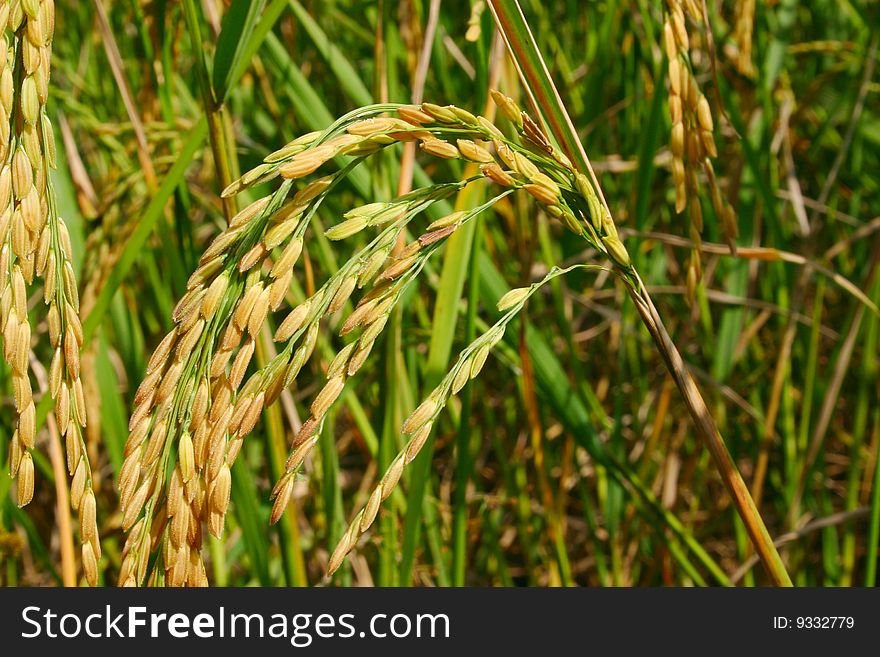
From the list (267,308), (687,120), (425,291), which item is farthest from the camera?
(425,291)

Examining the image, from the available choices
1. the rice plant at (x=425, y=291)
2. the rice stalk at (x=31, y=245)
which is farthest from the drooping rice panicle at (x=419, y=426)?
the rice stalk at (x=31, y=245)

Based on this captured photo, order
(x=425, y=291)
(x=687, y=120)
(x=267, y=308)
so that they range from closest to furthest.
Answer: (x=267, y=308) < (x=687, y=120) < (x=425, y=291)

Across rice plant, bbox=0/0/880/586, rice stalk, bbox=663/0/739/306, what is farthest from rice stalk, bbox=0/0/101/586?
rice stalk, bbox=663/0/739/306

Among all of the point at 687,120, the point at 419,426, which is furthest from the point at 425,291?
the point at 419,426

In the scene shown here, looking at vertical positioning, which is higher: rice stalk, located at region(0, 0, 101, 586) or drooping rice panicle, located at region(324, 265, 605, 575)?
rice stalk, located at region(0, 0, 101, 586)

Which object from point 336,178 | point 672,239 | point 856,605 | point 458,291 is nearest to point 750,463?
point 672,239

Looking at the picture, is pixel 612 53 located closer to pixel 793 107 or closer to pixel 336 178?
pixel 793 107

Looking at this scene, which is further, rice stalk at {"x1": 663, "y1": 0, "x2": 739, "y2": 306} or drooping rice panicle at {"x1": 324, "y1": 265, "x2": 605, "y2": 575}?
rice stalk at {"x1": 663, "y1": 0, "x2": 739, "y2": 306}

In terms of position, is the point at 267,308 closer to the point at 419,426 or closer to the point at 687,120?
the point at 419,426

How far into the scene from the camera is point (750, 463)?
1816 millimetres

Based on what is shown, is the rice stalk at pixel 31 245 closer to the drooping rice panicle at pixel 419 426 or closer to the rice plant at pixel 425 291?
the rice plant at pixel 425 291

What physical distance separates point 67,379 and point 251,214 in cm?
19

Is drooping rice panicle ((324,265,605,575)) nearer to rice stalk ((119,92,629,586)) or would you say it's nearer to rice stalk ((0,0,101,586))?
rice stalk ((119,92,629,586))

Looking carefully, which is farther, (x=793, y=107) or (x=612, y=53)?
(x=793, y=107)
